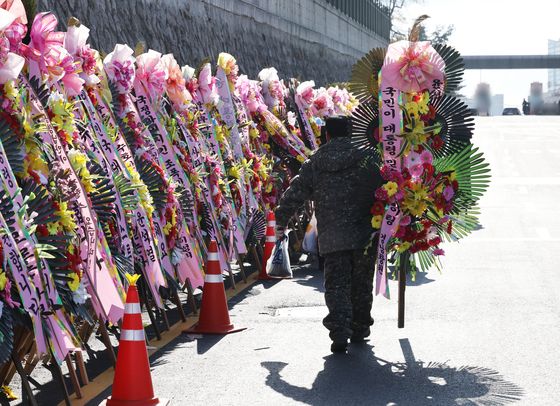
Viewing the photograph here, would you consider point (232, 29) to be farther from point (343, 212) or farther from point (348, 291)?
point (348, 291)

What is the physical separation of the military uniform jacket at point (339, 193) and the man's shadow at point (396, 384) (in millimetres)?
1012

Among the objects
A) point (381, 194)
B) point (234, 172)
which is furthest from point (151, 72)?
point (381, 194)

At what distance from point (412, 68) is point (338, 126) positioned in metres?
0.80

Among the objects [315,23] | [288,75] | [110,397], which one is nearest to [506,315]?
[110,397]

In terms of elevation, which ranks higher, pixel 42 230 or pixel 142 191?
pixel 142 191

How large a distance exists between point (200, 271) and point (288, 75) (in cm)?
2626

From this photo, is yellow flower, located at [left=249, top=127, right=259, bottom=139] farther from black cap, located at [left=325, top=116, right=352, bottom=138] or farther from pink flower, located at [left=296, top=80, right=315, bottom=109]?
black cap, located at [left=325, top=116, right=352, bottom=138]

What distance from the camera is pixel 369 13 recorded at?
250ft

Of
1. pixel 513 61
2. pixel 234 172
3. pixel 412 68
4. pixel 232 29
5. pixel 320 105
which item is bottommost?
pixel 234 172

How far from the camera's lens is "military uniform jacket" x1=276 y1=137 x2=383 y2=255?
956cm

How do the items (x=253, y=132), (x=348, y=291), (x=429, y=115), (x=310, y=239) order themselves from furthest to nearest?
(x=253, y=132), (x=310, y=239), (x=429, y=115), (x=348, y=291)

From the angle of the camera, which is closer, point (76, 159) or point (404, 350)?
point (76, 159)

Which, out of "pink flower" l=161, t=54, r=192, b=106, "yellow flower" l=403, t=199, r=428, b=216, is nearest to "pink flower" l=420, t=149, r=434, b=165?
"yellow flower" l=403, t=199, r=428, b=216

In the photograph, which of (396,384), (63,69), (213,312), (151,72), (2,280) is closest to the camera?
(2,280)
